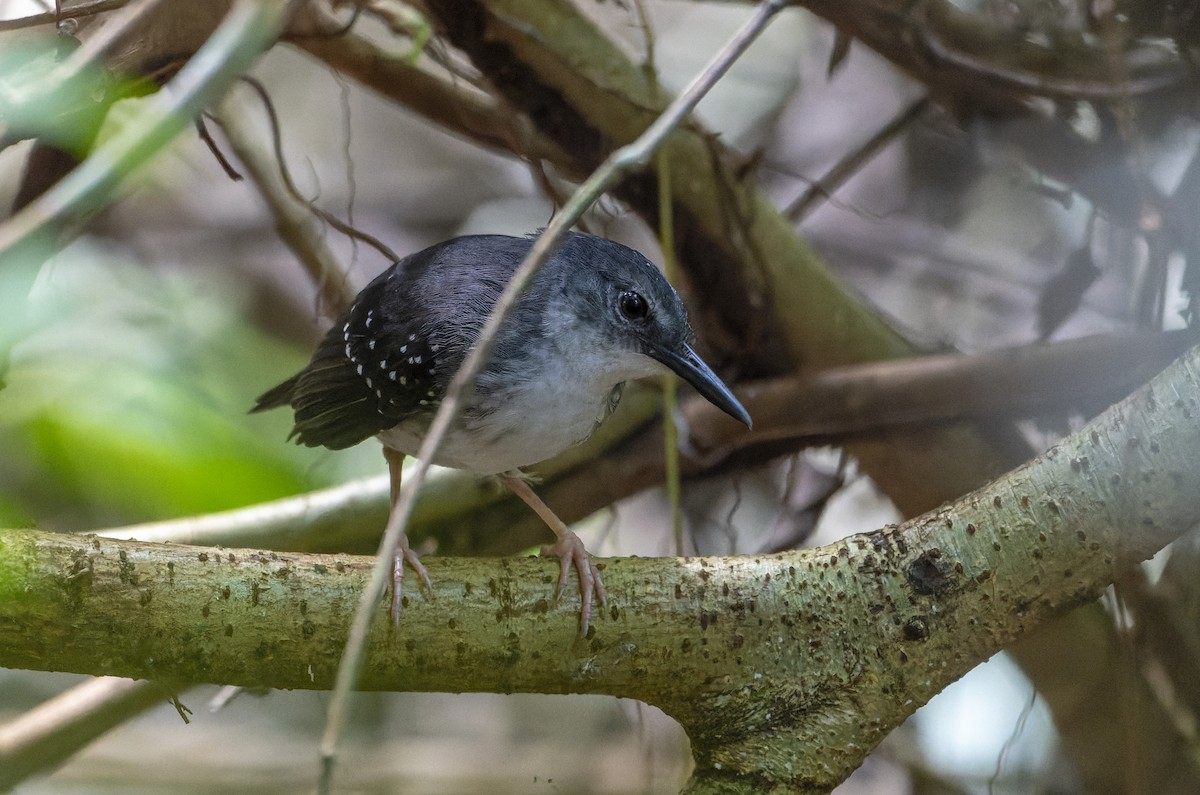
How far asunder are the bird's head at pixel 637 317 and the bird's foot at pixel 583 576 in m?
0.44

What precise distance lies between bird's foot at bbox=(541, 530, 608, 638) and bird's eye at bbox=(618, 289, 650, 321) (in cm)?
52

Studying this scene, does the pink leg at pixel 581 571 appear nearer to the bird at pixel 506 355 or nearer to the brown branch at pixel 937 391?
the bird at pixel 506 355

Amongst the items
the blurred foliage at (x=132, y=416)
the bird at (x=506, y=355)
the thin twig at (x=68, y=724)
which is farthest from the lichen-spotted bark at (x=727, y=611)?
the thin twig at (x=68, y=724)

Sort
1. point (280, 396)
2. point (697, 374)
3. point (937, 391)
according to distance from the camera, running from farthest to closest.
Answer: point (937, 391), point (280, 396), point (697, 374)

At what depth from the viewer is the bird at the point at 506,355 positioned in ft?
6.73

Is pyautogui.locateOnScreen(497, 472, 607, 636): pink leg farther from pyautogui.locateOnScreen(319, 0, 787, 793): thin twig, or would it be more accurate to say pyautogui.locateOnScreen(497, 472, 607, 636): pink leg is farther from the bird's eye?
pyautogui.locateOnScreen(319, 0, 787, 793): thin twig

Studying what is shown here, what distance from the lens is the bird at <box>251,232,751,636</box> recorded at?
2.05 m

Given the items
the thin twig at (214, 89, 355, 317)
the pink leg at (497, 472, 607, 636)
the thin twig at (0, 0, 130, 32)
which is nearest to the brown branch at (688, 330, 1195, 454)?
the pink leg at (497, 472, 607, 636)

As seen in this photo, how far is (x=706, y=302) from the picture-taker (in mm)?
3236

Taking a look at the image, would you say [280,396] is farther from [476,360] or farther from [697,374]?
[476,360]

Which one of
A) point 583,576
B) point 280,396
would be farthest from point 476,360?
point 280,396

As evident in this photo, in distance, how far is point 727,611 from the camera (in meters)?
1.87

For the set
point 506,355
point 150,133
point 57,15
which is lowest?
point 150,133

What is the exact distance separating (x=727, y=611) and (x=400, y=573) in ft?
2.04
